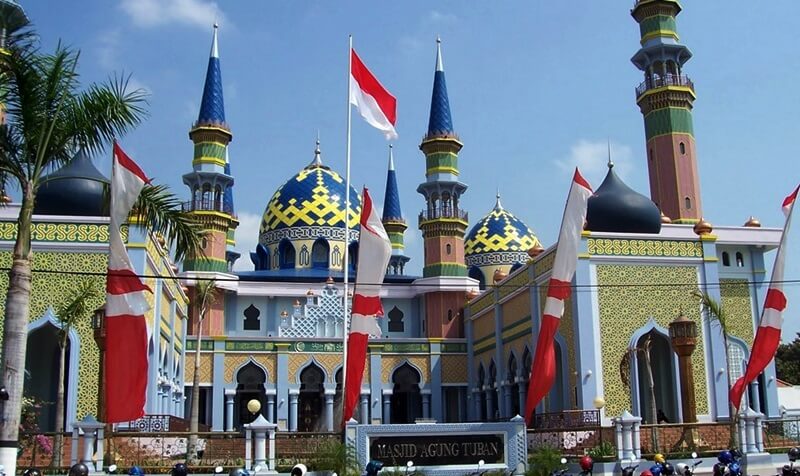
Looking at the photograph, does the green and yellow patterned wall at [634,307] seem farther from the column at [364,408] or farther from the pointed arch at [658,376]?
the column at [364,408]

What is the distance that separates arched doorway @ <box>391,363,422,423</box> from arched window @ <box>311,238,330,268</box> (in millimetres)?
8183

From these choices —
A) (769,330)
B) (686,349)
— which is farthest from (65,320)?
(769,330)

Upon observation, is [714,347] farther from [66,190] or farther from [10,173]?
[10,173]

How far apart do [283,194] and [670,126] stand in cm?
1992

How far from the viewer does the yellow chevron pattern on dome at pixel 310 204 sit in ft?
141

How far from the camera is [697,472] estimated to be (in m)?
16.2

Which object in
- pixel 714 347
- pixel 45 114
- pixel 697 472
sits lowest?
pixel 697 472

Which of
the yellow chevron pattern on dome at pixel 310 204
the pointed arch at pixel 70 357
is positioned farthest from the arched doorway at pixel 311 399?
the pointed arch at pixel 70 357

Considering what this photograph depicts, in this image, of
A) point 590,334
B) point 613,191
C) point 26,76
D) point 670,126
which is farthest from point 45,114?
point 670,126

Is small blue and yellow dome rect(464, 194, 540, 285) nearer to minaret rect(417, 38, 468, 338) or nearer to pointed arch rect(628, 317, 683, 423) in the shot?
minaret rect(417, 38, 468, 338)

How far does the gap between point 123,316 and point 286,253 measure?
30978 mm

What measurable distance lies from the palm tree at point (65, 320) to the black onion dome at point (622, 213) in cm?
1366

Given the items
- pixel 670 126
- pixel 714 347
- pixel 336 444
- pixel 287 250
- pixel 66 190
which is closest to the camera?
pixel 336 444

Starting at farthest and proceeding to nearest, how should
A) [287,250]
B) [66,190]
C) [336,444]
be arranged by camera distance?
[287,250], [66,190], [336,444]
